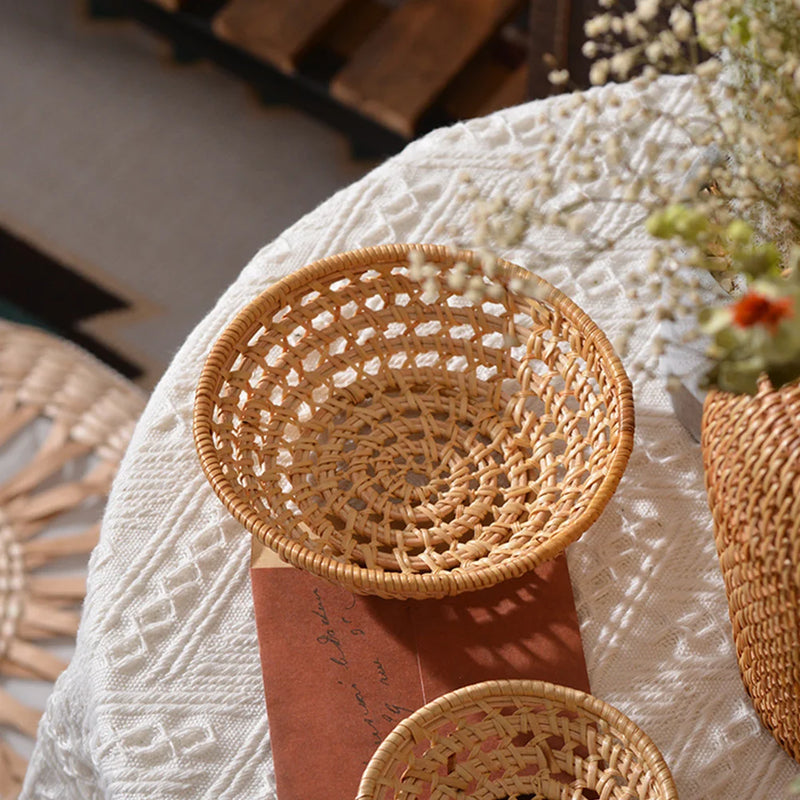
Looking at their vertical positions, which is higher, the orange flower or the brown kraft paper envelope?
the orange flower

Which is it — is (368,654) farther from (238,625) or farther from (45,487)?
(45,487)

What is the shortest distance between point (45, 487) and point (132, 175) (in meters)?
0.95

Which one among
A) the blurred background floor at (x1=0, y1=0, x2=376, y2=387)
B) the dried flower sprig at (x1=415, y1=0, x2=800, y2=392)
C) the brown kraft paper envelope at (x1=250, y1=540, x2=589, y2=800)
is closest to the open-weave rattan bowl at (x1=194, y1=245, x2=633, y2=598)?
the brown kraft paper envelope at (x1=250, y1=540, x2=589, y2=800)

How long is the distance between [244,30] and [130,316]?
0.56 m

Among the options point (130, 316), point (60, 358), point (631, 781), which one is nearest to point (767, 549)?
point (631, 781)

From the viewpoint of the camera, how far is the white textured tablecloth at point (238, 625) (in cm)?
77

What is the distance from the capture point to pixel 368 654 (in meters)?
0.80

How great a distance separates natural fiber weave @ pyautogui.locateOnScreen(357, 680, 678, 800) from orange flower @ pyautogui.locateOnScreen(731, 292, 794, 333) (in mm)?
349

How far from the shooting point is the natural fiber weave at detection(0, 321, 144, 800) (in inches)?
41.5

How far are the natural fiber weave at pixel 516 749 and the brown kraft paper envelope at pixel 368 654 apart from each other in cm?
5

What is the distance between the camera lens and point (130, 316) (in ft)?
5.94

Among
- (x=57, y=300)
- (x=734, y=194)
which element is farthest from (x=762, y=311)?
(x=57, y=300)

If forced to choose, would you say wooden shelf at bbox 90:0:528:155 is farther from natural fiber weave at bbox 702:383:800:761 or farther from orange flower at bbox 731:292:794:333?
orange flower at bbox 731:292:794:333

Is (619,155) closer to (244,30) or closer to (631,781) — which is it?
(631,781)
